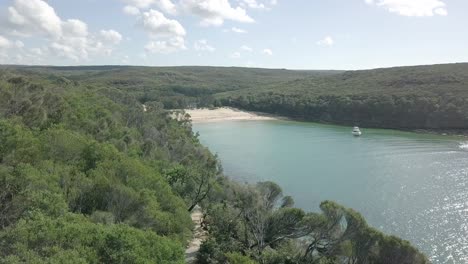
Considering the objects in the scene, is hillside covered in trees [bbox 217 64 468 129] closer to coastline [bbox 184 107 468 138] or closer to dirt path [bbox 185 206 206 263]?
coastline [bbox 184 107 468 138]

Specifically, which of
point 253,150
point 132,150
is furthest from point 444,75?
point 132,150

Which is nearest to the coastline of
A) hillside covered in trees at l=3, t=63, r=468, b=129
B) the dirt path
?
hillside covered in trees at l=3, t=63, r=468, b=129

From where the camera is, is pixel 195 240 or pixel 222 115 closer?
pixel 195 240

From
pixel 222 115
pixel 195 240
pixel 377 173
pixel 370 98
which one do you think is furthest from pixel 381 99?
pixel 195 240

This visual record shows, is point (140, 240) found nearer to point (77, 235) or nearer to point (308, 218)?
point (77, 235)

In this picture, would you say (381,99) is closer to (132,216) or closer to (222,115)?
(222,115)
